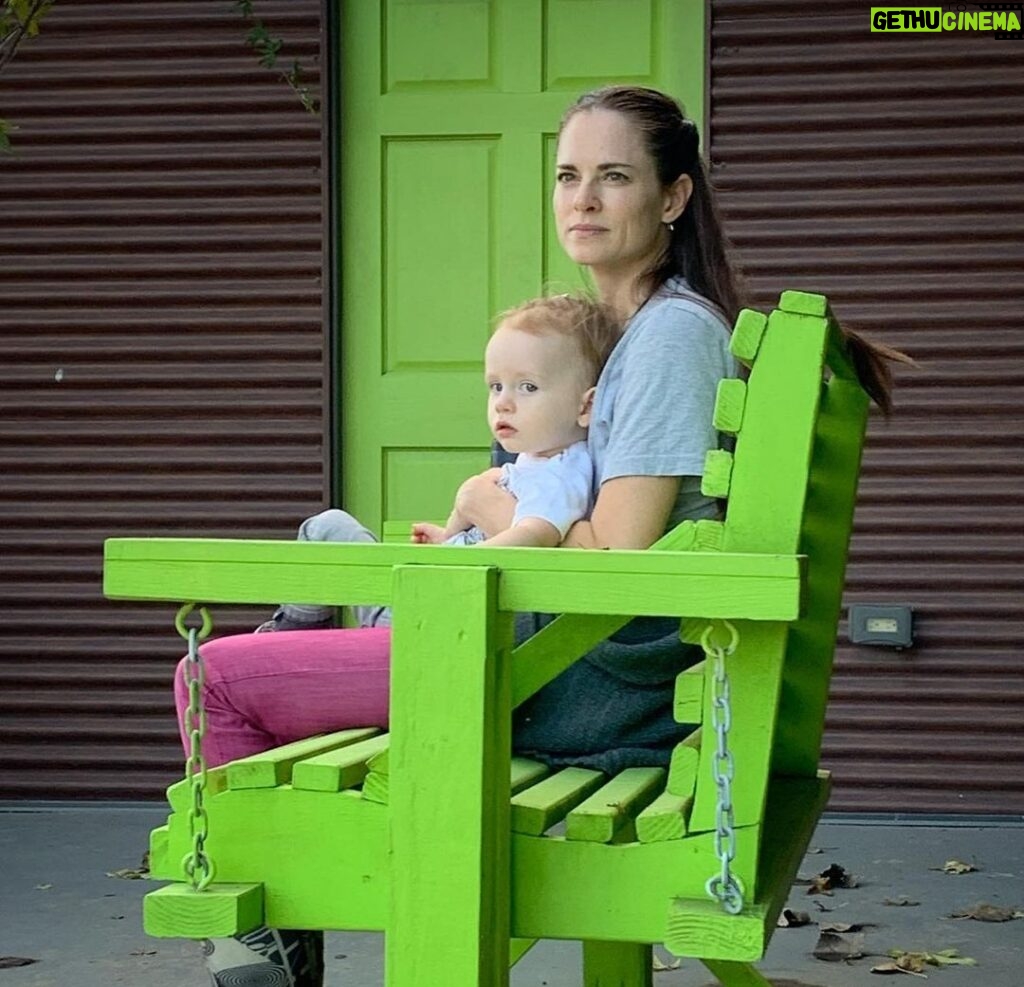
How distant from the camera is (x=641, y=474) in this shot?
8.35ft

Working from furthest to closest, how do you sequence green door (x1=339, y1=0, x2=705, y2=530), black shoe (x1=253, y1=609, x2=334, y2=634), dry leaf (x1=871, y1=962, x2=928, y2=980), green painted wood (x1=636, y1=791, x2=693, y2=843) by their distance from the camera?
green door (x1=339, y1=0, x2=705, y2=530), dry leaf (x1=871, y1=962, x2=928, y2=980), black shoe (x1=253, y1=609, x2=334, y2=634), green painted wood (x1=636, y1=791, x2=693, y2=843)

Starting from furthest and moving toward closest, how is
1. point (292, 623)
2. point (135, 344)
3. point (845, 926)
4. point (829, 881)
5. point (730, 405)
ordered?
point (135, 344)
point (829, 881)
point (845, 926)
point (292, 623)
point (730, 405)

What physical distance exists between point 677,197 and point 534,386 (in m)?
0.49

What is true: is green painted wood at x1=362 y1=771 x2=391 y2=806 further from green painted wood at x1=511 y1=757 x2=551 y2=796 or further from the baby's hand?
the baby's hand

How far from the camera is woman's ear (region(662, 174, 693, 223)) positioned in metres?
2.98

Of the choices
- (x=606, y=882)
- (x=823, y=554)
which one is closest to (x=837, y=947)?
(x=823, y=554)

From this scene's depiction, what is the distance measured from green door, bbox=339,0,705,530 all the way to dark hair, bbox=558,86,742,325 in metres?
2.92

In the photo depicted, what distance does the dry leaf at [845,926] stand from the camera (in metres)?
4.38

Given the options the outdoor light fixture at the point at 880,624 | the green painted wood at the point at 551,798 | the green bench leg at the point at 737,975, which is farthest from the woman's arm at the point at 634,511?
the outdoor light fixture at the point at 880,624

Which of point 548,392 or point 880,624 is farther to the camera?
point 880,624

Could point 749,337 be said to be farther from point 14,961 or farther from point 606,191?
point 14,961

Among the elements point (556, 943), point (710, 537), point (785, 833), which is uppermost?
point (710, 537)

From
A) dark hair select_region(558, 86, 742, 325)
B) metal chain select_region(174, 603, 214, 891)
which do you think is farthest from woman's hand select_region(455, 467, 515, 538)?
metal chain select_region(174, 603, 214, 891)

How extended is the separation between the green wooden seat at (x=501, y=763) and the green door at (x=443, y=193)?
373 cm
